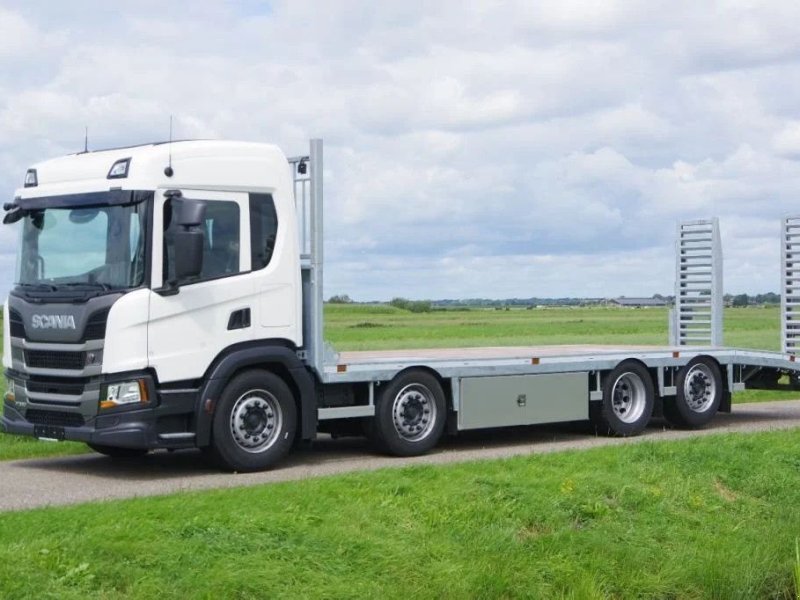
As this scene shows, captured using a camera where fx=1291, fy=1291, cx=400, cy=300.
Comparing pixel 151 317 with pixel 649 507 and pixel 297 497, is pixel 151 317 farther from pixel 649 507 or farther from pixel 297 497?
pixel 649 507

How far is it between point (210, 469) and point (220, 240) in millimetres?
2413

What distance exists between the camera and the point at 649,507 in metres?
11.8

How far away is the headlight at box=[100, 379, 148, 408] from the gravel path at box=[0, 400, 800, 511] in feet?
2.61

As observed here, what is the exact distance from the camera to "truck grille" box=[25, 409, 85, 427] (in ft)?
41.2

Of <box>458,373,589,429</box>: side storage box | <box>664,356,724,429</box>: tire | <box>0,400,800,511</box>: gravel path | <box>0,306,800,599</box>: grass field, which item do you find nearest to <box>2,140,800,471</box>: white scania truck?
<box>458,373,589,429</box>: side storage box

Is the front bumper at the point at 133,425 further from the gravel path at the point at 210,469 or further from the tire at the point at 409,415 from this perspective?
the tire at the point at 409,415

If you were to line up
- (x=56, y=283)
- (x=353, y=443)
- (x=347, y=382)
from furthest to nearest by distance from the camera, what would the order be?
(x=353, y=443)
(x=347, y=382)
(x=56, y=283)

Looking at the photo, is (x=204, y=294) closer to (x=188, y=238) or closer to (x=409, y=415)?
(x=188, y=238)

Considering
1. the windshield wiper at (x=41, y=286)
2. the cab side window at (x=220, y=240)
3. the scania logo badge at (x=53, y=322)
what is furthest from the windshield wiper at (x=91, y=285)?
the cab side window at (x=220, y=240)

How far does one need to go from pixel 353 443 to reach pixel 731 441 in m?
4.63

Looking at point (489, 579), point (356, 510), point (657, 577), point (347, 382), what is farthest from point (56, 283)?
point (657, 577)

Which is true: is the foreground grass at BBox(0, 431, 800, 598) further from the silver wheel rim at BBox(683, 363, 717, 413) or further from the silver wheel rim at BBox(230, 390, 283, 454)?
the silver wheel rim at BBox(683, 363, 717, 413)

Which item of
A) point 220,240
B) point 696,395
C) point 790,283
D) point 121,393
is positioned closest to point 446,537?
point 121,393

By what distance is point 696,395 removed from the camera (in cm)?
1761
